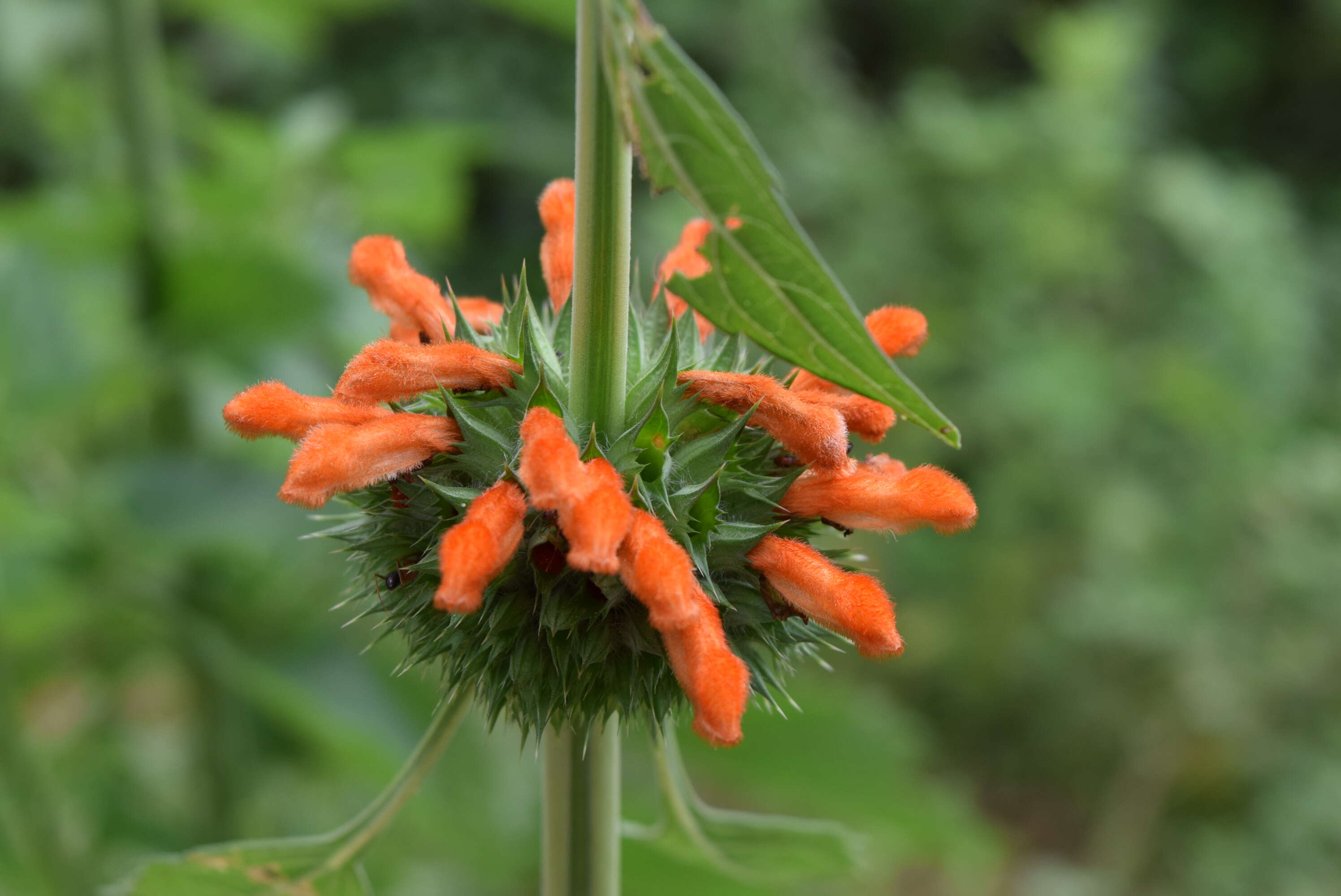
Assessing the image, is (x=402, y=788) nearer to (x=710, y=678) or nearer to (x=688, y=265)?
(x=710, y=678)

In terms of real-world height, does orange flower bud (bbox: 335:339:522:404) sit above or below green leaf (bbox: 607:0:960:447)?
below

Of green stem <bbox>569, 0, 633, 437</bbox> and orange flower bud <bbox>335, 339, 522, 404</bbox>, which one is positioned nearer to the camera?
green stem <bbox>569, 0, 633, 437</bbox>

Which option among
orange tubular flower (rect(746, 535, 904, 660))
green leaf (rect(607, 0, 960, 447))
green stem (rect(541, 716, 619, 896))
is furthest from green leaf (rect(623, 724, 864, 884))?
green leaf (rect(607, 0, 960, 447))

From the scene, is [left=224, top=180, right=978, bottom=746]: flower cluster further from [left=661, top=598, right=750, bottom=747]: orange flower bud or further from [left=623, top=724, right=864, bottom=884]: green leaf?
[left=623, top=724, right=864, bottom=884]: green leaf

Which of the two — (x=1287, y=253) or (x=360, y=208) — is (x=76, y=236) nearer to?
(x=360, y=208)

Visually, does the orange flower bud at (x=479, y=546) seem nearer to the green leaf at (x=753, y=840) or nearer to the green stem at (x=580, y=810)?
the green stem at (x=580, y=810)

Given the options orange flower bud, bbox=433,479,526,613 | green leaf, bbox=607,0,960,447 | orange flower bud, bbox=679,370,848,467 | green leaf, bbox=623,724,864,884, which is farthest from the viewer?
green leaf, bbox=623,724,864,884

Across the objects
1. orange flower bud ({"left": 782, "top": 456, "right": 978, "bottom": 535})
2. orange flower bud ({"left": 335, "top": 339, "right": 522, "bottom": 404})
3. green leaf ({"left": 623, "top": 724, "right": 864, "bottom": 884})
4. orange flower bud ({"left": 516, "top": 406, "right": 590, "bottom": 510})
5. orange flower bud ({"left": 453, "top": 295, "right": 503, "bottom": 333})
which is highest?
orange flower bud ({"left": 453, "top": 295, "right": 503, "bottom": 333})
